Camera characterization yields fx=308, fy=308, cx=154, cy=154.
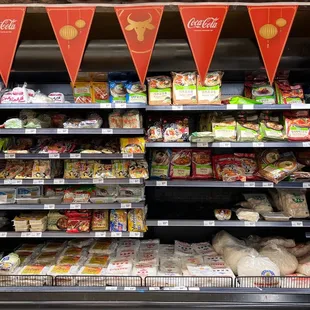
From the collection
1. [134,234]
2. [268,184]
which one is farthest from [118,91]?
[268,184]

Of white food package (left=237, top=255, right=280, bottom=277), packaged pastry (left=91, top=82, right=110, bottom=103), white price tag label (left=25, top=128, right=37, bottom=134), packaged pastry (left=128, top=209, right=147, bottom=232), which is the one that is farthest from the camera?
packaged pastry (left=91, top=82, right=110, bottom=103)

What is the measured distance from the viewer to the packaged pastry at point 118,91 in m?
2.70

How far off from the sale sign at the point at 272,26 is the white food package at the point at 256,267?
59.5 inches

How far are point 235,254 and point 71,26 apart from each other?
2179 mm

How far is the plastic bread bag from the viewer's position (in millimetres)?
2660

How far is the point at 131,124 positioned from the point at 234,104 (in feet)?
2.88

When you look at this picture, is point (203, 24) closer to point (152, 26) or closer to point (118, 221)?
point (152, 26)

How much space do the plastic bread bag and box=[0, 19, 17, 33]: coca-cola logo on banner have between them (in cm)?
256

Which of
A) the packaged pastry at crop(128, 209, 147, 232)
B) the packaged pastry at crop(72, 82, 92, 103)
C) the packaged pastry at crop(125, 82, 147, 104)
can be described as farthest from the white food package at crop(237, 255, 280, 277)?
the packaged pastry at crop(72, 82, 92, 103)

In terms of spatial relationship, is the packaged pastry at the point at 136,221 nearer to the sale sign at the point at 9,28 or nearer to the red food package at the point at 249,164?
the red food package at the point at 249,164

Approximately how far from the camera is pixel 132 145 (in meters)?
2.62

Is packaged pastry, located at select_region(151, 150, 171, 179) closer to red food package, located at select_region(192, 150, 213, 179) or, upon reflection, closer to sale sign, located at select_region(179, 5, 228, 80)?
red food package, located at select_region(192, 150, 213, 179)

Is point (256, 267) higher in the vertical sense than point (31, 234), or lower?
lower

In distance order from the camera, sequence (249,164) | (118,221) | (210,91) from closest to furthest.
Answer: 1. (210,91)
2. (118,221)
3. (249,164)
